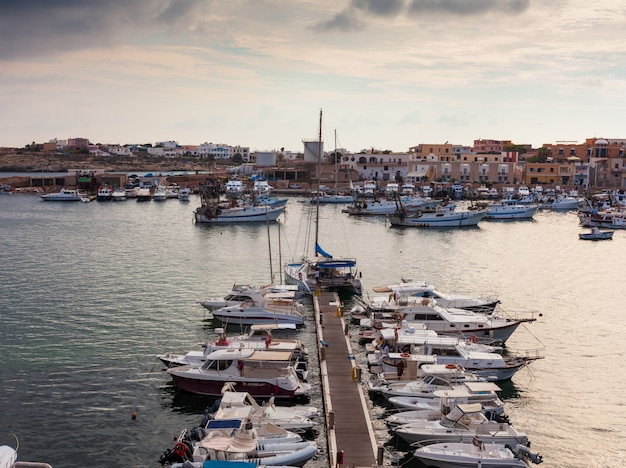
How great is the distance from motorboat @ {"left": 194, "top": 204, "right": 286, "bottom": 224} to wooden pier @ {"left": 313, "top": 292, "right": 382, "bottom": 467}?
57590mm

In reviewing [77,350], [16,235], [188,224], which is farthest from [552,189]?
[77,350]

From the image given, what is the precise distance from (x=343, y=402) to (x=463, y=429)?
207 inches

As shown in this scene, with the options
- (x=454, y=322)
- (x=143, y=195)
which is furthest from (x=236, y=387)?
(x=143, y=195)

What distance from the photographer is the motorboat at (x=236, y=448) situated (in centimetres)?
2269

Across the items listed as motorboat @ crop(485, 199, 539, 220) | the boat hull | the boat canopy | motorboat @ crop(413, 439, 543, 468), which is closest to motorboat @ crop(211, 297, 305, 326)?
the boat canopy

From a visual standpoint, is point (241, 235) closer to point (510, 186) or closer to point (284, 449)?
point (284, 449)

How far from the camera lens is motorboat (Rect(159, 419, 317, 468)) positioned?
74.4 ft

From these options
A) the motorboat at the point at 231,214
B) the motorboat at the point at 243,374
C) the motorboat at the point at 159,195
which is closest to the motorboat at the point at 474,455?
the motorboat at the point at 243,374

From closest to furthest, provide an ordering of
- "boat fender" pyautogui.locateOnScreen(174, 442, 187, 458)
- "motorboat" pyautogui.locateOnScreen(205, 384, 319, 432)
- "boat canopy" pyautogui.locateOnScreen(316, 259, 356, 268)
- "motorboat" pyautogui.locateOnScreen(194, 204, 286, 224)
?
"boat fender" pyautogui.locateOnScreen(174, 442, 187, 458)
"motorboat" pyautogui.locateOnScreen(205, 384, 319, 432)
"boat canopy" pyautogui.locateOnScreen(316, 259, 356, 268)
"motorboat" pyautogui.locateOnScreen(194, 204, 286, 224)

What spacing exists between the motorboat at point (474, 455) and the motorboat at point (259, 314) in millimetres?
16639

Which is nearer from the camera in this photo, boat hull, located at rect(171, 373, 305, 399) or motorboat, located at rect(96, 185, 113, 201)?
boat hull, located at rect(171, 373, 305, 399)

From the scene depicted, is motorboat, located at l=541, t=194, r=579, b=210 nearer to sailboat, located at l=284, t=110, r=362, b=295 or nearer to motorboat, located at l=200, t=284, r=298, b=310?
sailboat, located at l=284, t=110, r=362, b=295

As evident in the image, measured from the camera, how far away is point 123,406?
29.6m

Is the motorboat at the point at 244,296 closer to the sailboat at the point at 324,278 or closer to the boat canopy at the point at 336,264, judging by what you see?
the sailboat at the point at 324,278
